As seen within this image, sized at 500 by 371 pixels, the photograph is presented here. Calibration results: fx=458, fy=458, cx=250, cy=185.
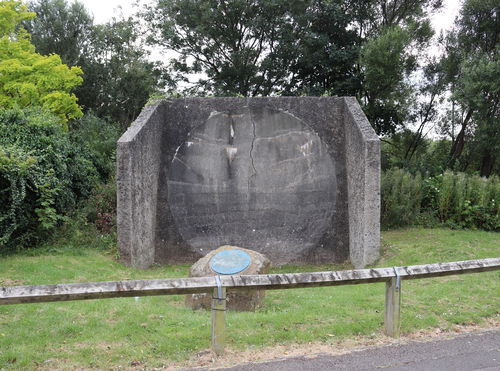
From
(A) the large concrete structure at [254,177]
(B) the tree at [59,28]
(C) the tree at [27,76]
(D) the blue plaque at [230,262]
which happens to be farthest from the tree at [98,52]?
(D) the blue plaque at [230,262]

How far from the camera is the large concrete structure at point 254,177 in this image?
10.5 m

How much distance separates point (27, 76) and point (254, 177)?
10.6 metres

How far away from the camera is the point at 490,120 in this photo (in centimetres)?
1545

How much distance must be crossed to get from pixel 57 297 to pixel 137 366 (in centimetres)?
97

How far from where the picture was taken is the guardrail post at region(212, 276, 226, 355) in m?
4.40

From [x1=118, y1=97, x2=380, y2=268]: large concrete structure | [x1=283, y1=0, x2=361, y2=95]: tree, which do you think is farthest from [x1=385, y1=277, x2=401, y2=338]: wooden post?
[x1=283, y1=0, x2=361, y2=95]: tree

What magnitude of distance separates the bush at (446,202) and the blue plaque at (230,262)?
717cm

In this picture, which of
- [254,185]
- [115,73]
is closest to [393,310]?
[254,185]

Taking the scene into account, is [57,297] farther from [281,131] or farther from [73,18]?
[73,18]

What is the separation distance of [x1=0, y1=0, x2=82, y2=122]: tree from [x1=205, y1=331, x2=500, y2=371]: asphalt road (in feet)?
45.5

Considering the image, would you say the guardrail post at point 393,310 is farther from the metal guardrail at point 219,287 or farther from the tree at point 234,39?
the tree at point 234,39

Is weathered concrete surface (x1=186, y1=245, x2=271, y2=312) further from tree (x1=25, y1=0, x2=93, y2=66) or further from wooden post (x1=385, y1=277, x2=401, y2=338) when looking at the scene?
tree (x1=25, y1=0, x2=93, y2=66)

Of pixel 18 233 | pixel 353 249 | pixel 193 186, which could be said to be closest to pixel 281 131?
pixel 193 186

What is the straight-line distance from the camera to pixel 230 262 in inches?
263
